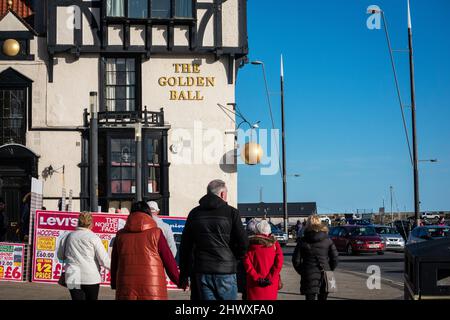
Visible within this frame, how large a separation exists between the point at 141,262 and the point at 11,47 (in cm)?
2475

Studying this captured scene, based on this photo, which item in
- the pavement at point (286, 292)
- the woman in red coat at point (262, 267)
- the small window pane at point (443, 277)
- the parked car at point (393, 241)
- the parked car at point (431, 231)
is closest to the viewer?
the small window pane at point (443, 277)

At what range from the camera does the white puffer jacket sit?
9633mm

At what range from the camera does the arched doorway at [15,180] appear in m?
30.4

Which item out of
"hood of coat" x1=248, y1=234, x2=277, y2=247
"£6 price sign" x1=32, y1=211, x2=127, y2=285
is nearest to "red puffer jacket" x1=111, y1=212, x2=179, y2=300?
"hood of coat" x1=248, y1=234, x2=277, y2=247

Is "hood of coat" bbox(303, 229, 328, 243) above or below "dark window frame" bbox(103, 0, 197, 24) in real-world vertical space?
below

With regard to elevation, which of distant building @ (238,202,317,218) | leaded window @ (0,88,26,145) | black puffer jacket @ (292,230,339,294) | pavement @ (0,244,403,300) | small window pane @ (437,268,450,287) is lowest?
distant building @ (238,202,317,218)

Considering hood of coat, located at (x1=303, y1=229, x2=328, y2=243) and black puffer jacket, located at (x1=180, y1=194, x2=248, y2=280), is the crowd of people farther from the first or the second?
hood of coat, located at (x1=303, y1=229, x2=328, y2=243)

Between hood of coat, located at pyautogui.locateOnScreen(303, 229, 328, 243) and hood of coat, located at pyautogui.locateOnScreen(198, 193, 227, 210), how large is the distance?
2921mm

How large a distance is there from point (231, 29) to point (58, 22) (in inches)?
274

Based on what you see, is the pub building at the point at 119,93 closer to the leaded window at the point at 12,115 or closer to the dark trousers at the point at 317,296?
the leaded window at the point at 12,115

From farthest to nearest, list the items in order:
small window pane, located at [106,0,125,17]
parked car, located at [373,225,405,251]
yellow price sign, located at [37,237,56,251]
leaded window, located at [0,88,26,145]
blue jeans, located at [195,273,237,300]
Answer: parked car, located at [373,225,405,251]
small window pane, located at [106,0,125,17]
leaded window, located at [0,88,26,145]
yellow price sign, located at [37,237,56,251]
blue jeans, located at [195,273,237,300]

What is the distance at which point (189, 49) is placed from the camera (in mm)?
31219

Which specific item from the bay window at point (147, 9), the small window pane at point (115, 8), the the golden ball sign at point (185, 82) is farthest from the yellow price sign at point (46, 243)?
the small window pane at point (115, 8)

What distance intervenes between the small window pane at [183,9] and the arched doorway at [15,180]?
8.03 metres
